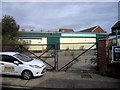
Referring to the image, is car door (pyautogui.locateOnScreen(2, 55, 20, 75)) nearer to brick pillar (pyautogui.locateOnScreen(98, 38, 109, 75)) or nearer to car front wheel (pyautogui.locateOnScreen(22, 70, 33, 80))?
car front wheel (pyautogui.locateOnScreen(22, 70, 33, 80))

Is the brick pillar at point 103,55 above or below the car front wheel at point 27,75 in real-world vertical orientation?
above

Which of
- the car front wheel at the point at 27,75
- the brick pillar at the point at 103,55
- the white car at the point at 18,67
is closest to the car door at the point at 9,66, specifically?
the white car at the point at 18,67

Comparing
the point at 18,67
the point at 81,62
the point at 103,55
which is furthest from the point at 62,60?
the point at 18,67

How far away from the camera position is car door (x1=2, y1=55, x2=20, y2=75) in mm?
6215

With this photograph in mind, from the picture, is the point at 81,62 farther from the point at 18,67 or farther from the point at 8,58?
the point at 8,58

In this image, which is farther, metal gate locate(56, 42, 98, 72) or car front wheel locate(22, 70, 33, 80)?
metal gate locate(56, 42, 98, 72)

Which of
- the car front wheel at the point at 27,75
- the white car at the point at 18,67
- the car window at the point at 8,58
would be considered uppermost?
the car window at the point at 8,58

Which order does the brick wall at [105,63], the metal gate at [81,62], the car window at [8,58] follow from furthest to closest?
the metal gate at [81,62] < the brick wall at [105,63] < the car window at [8,58]

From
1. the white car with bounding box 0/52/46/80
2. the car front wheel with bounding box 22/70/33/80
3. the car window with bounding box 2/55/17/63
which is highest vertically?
the car window with bounding box 2/55/17/63

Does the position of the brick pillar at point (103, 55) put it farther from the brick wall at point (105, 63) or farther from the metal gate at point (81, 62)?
the metal gate at point (81, 62)

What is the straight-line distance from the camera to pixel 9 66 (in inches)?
247

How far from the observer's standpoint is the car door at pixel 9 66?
6.21 metres

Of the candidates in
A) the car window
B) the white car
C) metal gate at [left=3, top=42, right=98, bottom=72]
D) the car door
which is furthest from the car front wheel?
metal gate at [left=3, top=42, right=98, bottom=72]

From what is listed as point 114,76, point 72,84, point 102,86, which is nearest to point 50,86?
point 72,84
